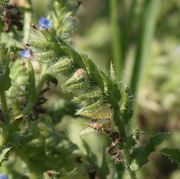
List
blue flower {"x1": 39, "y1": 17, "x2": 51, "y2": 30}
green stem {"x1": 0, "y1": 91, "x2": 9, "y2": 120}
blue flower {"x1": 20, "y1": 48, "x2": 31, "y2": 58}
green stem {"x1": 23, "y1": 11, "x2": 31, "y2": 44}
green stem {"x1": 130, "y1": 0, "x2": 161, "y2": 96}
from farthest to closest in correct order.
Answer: green stem {"x1": 130, "y1": 0, "x2": 161, "y2": 96} < green stem {"x1": 23, "y1": 11, "x2": 31, "y2": 44} < blue flower {"x1": 20, "y1": 48, "x2": 31, "y2": 58} < blue flower {"x1": 39, "y1": 17, "x2": 51, "y2": 30} < green stem {"x1": 0, "y1": 91, "x2": 9, "y2": 120}

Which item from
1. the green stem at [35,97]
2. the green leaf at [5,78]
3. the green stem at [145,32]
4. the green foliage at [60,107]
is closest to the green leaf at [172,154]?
the green foliage at [60,107]

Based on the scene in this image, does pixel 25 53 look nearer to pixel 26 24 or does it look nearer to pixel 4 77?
pixel 26 24

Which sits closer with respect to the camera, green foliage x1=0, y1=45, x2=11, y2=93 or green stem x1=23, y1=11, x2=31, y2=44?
green foliage x1=0, y1=45, x2=11, y2=93

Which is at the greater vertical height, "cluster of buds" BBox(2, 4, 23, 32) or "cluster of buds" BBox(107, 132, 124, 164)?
"cluster of buds" BBox(2, 4, 23, 32)

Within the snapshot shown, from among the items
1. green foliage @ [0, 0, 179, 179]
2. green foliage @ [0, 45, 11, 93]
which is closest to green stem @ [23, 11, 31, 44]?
green foliage @ [0, 0, 179, 179]

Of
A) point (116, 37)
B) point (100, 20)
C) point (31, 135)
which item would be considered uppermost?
point (100, 20)

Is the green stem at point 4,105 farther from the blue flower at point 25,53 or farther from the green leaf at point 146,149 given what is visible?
the green leaf at point 146,149

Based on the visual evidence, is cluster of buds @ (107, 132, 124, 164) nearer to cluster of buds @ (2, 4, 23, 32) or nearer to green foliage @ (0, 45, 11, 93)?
green foliage @ (0, 45, 11, 93)

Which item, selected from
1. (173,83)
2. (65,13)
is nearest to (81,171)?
(65,13)

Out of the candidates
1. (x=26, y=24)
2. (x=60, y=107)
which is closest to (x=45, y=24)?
(x=26, y=24)

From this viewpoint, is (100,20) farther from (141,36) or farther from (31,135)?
(31,135)

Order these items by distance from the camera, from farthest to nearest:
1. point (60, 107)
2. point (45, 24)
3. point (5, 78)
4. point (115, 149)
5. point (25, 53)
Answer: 1. point (60, 107)
2. point (25, 53)
3. point (45, 24)
4. point (115, 149)
5. point (5, 78)
